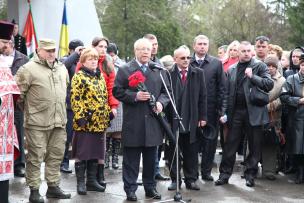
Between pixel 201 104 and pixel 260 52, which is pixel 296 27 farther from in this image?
pixel 201 104

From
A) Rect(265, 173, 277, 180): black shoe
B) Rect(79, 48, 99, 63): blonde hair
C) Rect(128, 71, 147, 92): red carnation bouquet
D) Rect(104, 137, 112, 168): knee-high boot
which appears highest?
Rect(79, 48, 99, 63): blonde hair

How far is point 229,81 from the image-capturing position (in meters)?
8.55

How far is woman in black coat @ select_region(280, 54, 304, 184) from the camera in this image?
8680 millimetres

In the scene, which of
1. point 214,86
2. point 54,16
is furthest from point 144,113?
point 54,16

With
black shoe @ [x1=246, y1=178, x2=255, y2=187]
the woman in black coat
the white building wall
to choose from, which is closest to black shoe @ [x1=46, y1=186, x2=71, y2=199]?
black shoe @ [x1=246, y1=178, x2=255, y2=187]

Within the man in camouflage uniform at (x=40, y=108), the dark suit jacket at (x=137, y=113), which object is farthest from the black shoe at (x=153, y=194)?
the man in camouflage uniform at (x=40, y=108)

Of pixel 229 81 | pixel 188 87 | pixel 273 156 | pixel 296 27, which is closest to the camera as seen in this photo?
pixel 188 87

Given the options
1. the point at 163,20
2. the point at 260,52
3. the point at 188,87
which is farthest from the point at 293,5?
the point at 188,87

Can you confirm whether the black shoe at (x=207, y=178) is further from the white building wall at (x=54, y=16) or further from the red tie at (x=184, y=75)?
the white building wall at (x=54, y=16)

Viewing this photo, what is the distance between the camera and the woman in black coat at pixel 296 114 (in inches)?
342

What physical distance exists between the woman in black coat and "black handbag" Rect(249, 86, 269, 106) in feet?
2.16

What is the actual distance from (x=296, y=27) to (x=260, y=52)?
20.0 meters

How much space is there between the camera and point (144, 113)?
23.7ft

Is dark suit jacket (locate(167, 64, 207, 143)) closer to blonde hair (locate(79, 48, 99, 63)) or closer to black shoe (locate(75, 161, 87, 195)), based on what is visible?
blonde hair (locate(79, 48, 99, 63))
